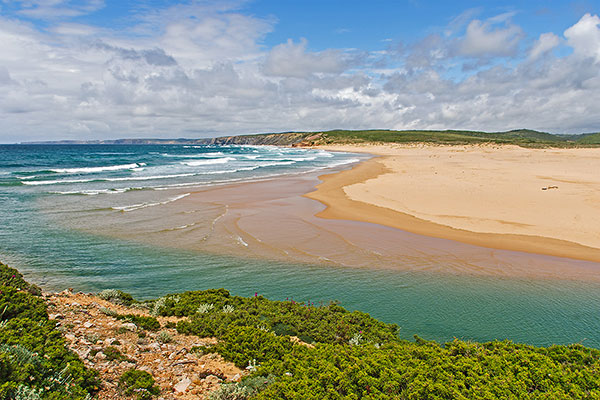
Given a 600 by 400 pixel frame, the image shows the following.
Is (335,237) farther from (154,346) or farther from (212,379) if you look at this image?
(212,379)

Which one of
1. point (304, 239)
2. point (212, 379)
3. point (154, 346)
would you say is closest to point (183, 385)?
point (212, 379)

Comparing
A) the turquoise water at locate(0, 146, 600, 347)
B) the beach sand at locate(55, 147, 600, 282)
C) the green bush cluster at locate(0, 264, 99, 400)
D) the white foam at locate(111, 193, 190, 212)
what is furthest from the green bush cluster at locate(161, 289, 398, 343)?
the white foam at locate(111, 193, 190, 212)

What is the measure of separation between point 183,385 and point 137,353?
1228mm

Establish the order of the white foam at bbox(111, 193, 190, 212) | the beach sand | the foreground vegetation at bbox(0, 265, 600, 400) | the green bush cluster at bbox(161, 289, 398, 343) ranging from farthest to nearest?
the white foam at bbox(111, 193, 190, 212) < the beach sand < the green bush cluster at bbox(161, 289, 398, 343) < the foreground vegetation at bbox(0, 265, 600, 400)

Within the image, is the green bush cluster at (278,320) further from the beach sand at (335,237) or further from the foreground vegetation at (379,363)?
the beach sand at (335,237)

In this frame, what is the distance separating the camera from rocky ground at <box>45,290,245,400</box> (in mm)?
4992

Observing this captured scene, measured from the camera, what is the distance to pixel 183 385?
16.5 ft

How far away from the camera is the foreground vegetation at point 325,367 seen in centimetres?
431

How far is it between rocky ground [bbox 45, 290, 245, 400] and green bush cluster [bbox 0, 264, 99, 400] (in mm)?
354

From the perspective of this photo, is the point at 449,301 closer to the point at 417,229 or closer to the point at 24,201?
the point at 417,229

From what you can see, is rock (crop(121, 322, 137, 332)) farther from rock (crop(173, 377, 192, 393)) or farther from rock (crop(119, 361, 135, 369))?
rock (crop(173, 377, 192, 393))

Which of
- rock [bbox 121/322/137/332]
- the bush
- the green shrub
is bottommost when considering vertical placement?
rock [bbox 121/322/137/332]

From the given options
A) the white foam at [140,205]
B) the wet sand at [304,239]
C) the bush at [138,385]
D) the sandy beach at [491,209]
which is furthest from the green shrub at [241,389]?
the white foam at [140,205]

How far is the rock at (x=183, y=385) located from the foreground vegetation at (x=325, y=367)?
0.33m
